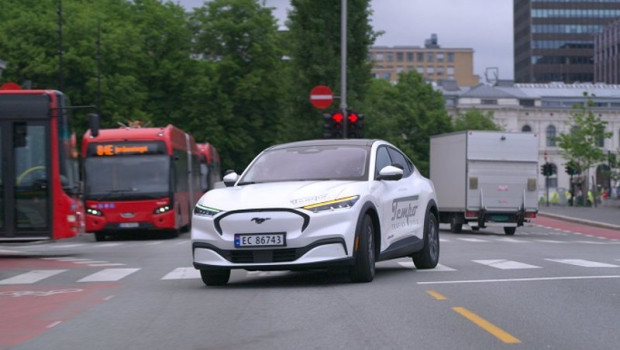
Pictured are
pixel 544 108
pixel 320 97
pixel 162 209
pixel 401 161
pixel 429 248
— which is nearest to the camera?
pixel 401 161

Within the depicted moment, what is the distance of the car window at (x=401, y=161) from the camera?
49.3 ft

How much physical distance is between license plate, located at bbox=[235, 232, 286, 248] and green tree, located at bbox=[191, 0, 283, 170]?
54456 millimetres

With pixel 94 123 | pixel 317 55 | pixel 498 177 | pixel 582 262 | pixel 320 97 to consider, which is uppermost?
pixel 317 55

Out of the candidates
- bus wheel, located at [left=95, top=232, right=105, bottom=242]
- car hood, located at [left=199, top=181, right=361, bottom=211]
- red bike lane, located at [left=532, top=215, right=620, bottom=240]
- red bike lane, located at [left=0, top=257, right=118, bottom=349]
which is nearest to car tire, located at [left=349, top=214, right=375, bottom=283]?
car hood, located at [left=199, top=181, right=361, bottom=211]

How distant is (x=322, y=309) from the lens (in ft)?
34.4

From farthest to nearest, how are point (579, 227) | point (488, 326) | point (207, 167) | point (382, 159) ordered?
point (207, 167), point (579, 227), point (382, 159), point (488, 326)

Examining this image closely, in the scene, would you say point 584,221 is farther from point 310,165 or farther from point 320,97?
point 310,165

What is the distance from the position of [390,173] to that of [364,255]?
3.95 feet

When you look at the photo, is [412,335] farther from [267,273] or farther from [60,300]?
[267,273]

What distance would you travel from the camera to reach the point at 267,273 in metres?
15.6

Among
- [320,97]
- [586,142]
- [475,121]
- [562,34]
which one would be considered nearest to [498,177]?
[320,97]

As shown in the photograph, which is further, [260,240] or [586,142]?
[586,142]

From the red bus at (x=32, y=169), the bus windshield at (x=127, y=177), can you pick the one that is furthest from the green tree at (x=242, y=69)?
the red bus at (x=32, y=169)

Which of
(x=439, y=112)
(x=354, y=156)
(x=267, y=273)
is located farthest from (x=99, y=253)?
(x=439, y=112)
